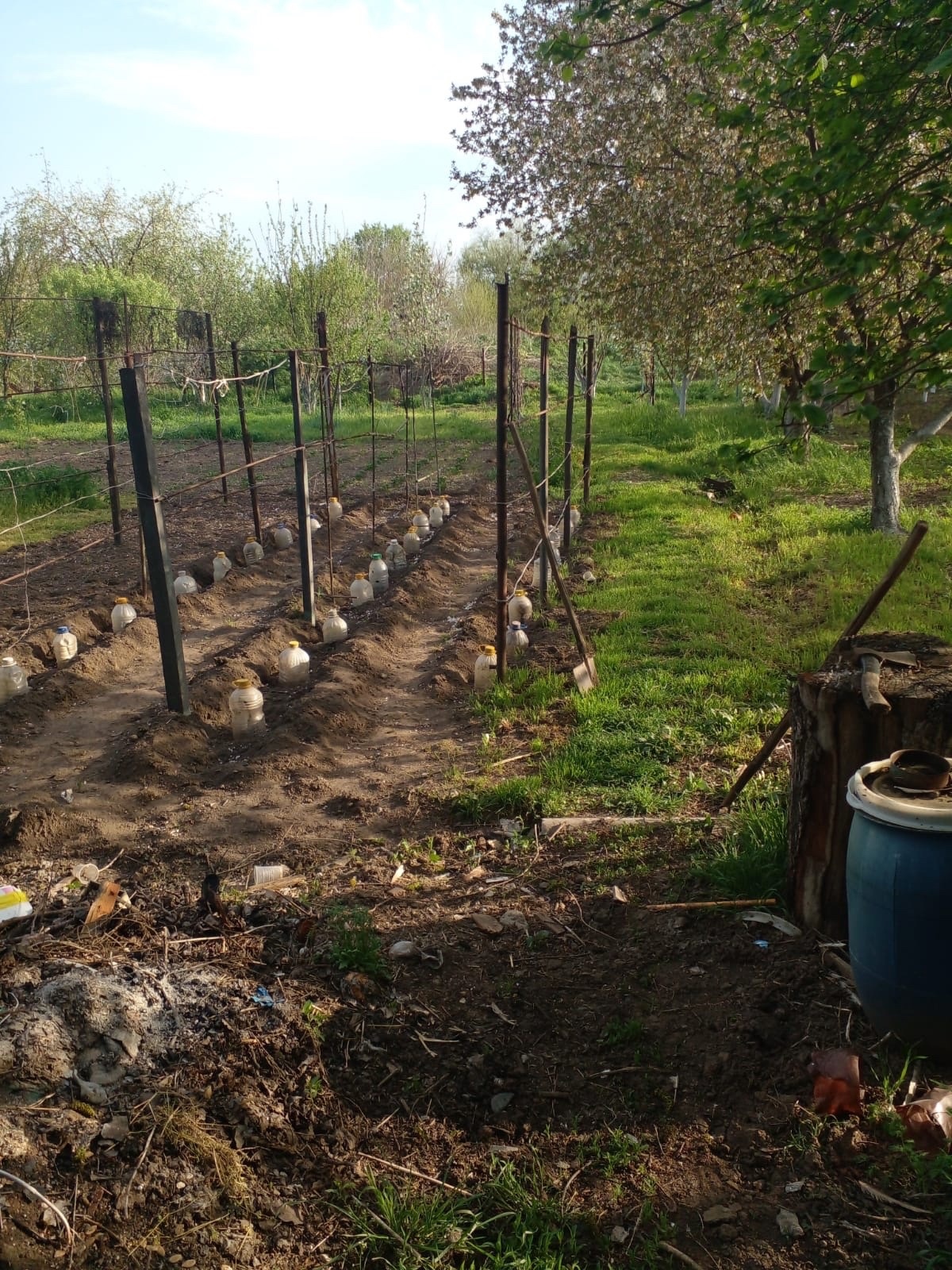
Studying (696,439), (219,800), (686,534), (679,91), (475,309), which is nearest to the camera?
(219,800)

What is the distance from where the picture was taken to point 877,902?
9.03 feet

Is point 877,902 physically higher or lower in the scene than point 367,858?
higher

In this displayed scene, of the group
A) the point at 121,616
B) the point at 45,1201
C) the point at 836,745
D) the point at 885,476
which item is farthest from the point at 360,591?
the point at 45,1201

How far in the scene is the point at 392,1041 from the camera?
10.1 ft

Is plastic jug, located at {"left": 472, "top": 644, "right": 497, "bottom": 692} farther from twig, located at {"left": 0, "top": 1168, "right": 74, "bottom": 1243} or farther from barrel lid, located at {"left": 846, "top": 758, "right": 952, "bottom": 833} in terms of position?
twig, located at {"left": 0, "top": 1168, "right": 74, "bottom": 1243}

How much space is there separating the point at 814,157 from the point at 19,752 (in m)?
5.93

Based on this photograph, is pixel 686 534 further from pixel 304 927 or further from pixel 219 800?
pixel 304 927

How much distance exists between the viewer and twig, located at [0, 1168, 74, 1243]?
7.33 feet

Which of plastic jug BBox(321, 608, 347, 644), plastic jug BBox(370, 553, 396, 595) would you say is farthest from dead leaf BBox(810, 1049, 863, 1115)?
plastic jug BBox(370, 553, 396, 595)

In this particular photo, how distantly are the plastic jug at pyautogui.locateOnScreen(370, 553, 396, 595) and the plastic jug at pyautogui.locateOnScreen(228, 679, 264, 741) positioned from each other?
355 centimetres

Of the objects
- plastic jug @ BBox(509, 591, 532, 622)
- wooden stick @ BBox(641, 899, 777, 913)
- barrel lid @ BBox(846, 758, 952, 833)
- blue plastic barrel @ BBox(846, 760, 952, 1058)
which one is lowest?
wooden stick @ BBox(641, 899, 777, 913)

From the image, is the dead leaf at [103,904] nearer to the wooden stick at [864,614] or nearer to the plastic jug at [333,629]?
the wooden stick at [864,614]

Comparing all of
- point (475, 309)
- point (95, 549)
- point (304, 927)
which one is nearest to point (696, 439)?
point (95, 549)

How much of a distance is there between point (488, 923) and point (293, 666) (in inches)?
159
